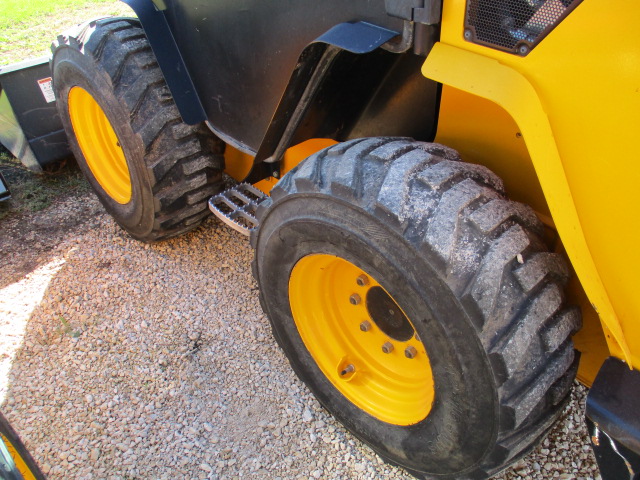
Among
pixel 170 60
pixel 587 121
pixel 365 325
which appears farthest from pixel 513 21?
pixel 170 60

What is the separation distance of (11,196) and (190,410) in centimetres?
215

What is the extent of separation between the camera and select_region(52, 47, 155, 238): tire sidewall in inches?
93.3

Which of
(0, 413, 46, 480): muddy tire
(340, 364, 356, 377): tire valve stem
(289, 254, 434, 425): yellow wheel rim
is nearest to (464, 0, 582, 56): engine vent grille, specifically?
(289, 254, 434, 425): yellow wheel rim

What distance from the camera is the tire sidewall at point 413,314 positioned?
4.45ft

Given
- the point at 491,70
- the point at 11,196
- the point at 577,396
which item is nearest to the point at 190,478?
the point at 577,396

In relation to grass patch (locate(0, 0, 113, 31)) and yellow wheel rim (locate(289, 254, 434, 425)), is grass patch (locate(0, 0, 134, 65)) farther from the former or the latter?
yellow wheel rim (locate(289, 254, 434, 425))

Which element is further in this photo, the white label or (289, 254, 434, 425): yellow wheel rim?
the white label

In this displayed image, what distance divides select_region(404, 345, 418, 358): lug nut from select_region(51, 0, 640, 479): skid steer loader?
0.03 m

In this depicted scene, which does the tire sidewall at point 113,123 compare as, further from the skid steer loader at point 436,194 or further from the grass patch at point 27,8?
the grass patch at point 27,8

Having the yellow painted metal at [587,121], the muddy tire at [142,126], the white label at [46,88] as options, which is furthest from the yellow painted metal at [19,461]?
the white label at [46,88]

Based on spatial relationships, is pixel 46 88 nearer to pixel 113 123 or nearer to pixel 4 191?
pixel 4 191

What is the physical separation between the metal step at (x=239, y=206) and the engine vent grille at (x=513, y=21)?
4.20 ft

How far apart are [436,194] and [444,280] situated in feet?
0.70

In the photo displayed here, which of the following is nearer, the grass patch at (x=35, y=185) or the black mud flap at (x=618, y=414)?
the black mud flap at (x=618, y=414)
